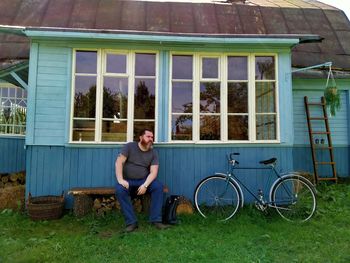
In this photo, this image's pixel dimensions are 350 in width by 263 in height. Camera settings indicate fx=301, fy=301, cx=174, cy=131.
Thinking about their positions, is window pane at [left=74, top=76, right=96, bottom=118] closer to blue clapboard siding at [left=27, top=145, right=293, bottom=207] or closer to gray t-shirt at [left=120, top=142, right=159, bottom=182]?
blue clapboard siding at [left=27, top=145, right=293, bottom=207]

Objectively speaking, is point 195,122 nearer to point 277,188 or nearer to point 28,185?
point 277,188

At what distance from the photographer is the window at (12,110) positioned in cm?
727

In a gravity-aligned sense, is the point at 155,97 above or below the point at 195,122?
above

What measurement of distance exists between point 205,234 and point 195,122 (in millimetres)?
1955

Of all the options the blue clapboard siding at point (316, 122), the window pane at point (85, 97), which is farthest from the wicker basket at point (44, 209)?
the blue clapboard siding at point (316, 122)

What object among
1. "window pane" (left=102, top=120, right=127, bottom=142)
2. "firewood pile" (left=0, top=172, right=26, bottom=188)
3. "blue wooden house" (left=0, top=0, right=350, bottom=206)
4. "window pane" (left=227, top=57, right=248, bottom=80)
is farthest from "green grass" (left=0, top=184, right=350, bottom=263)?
"window pane" (left=227, top=57, right=248, bottom=80)

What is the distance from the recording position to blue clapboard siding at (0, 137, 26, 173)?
280 inches

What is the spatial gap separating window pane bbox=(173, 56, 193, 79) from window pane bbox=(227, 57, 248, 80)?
0.70 meters

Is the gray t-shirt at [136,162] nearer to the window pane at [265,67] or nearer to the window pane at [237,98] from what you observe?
the window pane at [237,98]

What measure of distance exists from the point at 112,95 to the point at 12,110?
12.0 ft

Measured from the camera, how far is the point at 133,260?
3.29 m

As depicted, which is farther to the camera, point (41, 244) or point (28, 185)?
point (28, 185)

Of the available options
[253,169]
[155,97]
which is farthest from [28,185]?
[253,169]

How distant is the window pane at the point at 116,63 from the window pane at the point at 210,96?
1.43 metres
